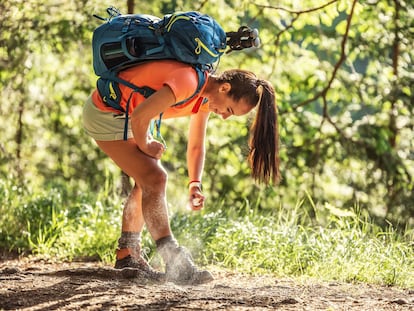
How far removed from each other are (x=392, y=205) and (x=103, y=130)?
4434mm

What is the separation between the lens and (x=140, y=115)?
3.61 m

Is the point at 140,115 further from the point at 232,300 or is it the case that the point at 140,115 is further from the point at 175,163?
the point at 175,163

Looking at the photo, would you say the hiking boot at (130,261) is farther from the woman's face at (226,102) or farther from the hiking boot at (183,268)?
the woman's face at (226,102)

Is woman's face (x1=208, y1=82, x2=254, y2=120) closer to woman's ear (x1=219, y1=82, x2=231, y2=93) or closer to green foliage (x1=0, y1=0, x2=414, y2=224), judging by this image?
woman's ear (x1=219, y1=82, x2=231, y2=93)

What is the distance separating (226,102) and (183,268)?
0.86m

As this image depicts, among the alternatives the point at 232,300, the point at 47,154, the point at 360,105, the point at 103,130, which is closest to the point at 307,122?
the point at 360,105

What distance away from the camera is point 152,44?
3.82 meters

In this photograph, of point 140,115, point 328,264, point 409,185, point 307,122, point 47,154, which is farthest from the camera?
point 47,154

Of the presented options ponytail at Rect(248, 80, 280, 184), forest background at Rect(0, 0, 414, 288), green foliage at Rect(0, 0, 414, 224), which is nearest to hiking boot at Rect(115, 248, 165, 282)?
ponytail at Rect(248, 80, 280, 184)

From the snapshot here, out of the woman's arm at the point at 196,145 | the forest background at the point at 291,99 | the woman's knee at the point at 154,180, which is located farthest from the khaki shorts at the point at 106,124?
the forest background at the point at 291,99

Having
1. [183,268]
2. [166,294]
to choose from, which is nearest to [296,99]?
[183,268]

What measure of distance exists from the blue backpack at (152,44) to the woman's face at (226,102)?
0.36 ft

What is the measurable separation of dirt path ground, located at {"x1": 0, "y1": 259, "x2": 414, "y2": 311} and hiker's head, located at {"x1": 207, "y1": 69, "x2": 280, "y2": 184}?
24.2 inches

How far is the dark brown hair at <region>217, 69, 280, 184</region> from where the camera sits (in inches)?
154
